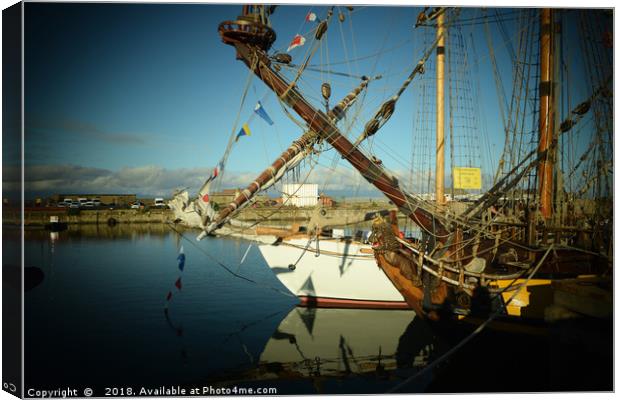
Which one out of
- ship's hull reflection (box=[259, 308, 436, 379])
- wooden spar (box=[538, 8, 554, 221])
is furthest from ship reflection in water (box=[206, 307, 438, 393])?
wooden spar (box=[538, 8, 554, 221])

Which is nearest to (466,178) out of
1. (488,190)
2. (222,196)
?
(488,190)

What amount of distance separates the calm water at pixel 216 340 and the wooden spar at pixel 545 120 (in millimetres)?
2872

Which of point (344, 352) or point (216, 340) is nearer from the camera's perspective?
point (344, 352)

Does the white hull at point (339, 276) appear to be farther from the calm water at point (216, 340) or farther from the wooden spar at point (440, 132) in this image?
the wooden spar at point (440, 132)

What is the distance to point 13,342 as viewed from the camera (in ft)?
20.6

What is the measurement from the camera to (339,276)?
512 inches

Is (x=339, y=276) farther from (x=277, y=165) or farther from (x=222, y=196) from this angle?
(x=222, y=196)

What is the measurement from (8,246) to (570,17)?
32.2ft

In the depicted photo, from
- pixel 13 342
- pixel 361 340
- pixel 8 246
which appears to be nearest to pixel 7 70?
pixel 8 246

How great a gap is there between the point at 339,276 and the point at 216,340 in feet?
13.5

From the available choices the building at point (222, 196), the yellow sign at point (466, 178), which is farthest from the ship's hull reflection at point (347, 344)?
the yellow sign at point (466, 178)

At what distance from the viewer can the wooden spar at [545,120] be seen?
368 inches

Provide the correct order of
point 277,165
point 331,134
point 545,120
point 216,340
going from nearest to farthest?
1. point 545,120
2. point 216,340
3. point 331,134
4. point 277,165

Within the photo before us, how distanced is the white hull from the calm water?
1.35ft
